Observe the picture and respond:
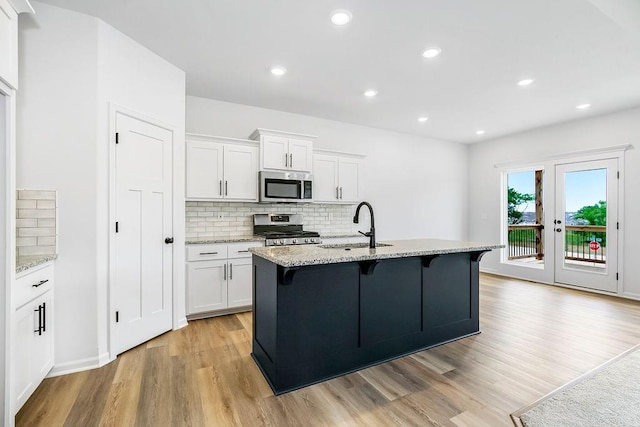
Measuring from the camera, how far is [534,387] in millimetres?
2158

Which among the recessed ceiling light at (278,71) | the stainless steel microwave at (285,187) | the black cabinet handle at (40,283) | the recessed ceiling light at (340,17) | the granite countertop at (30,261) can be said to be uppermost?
the recessed ceiling light at (278,71)

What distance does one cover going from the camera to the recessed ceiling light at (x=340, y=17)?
236 centimetres

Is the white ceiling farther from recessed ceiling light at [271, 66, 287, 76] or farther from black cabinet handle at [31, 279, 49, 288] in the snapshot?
black cabinet handle at [31, 279, 49, 288]

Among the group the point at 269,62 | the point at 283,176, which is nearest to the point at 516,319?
the point at 283,176

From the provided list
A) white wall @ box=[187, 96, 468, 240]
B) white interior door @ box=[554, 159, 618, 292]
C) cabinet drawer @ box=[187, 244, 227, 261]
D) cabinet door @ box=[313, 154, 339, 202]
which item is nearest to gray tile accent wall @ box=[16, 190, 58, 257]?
cabinet drawer @ box=[187, 244, 227, 261]

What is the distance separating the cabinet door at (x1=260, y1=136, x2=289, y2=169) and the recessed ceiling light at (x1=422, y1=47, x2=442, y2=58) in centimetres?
202

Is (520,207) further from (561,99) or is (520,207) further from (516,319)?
(516,319)

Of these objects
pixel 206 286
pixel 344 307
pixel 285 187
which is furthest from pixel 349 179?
pixel 344 307

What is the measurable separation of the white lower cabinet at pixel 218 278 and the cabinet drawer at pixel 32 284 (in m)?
1.36

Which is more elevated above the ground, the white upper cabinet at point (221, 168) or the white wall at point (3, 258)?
the white upper cabinet at point (221, 168)

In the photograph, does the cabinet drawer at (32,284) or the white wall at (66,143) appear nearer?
the cabinet drawer at (32,284)

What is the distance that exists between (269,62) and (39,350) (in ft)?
10.0

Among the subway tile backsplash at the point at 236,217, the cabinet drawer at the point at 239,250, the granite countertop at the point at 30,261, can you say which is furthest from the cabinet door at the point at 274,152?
the granite countertop at the point at 30,261

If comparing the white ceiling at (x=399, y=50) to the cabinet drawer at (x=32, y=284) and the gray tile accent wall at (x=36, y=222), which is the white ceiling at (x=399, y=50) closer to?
the gray tile accent wall at (x=36, y=222)
